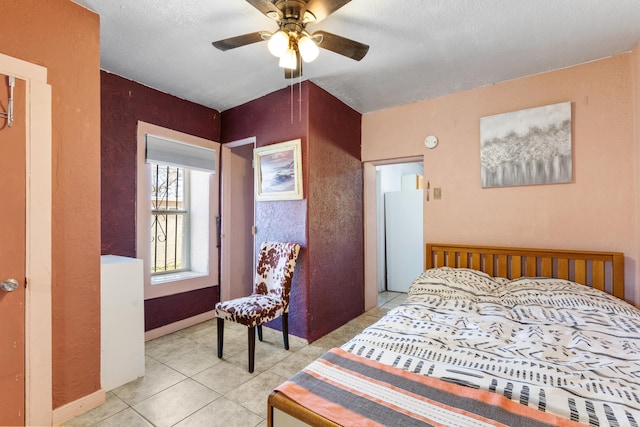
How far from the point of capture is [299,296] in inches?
112

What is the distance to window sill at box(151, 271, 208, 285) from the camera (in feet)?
10.0

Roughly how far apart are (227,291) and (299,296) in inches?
49.6

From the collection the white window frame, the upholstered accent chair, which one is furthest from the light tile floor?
the white window frame

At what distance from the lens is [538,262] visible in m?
2.56

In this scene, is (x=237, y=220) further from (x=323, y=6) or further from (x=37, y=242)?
(x=323, y=6)

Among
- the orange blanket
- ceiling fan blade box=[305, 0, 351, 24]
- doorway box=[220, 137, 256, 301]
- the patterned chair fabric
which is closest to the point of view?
the orange blanket

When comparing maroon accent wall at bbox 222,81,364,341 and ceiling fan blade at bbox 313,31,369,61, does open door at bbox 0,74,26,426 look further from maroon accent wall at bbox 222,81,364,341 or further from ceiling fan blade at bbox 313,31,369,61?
maroon accent wall at bbox 222,81,364,341

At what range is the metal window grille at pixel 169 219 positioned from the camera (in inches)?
125

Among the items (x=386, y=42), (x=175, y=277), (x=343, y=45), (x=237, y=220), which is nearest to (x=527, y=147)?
(x=386, y=42)

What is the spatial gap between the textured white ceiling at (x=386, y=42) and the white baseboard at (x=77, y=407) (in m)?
2.55

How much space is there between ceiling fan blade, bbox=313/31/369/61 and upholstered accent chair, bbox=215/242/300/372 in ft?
5.62

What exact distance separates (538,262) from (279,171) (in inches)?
104

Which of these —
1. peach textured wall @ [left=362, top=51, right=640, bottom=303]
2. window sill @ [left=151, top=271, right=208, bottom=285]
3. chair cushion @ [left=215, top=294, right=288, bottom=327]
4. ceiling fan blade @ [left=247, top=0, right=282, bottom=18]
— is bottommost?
chair cushion @ [left=215, top=294, right=288, bottom=327]

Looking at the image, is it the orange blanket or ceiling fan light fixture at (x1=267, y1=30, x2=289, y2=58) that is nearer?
the orange blanket
